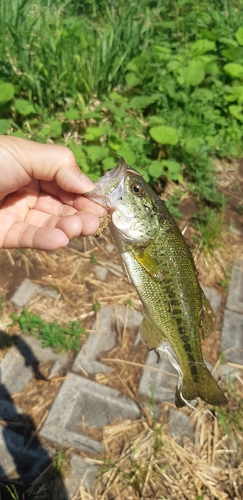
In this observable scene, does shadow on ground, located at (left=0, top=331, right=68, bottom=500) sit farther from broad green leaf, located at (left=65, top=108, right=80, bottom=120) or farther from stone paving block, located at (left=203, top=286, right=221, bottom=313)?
broad green leaf, located at (left=65, top=108, right=80, bottom=120)

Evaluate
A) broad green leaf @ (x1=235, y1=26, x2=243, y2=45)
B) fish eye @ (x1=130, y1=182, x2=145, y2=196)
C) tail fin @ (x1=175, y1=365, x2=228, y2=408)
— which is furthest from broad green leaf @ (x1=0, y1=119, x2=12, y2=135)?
broad green leaf @ (x1=235, y1=26, x2=243, y2=45)

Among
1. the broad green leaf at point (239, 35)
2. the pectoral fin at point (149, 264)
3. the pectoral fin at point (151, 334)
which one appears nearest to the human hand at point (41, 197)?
the pectoral fin at point (149, 264)

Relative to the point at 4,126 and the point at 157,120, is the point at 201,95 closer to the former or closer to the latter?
the point at 157,120

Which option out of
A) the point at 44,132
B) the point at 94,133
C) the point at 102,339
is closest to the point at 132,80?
the point at 94,133

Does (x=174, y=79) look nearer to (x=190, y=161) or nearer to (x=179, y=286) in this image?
(x=190, y=161)

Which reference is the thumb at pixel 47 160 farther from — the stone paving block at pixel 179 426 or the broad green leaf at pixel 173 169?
the broad green leaf at pixel 173 169

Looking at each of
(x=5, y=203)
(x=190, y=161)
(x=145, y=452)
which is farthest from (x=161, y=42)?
(x=145, y=452)
